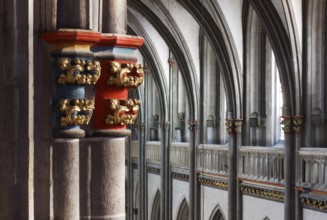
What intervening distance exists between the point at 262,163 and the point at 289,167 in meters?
2.28

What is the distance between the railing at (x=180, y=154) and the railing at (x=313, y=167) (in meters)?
10.3

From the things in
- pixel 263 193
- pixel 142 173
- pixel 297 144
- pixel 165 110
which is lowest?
pixel 142 173

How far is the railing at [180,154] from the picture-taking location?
105ft

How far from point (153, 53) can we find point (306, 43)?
12.8 metres

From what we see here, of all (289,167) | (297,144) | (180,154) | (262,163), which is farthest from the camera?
(180,154)

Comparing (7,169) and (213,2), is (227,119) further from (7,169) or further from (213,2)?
(7,169)

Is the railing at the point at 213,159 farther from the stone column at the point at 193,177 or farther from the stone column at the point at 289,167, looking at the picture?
the stone column at the point at 289,167

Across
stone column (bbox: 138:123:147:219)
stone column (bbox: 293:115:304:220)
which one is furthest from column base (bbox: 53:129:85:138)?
stone column (bbox: 138:123:147:219)

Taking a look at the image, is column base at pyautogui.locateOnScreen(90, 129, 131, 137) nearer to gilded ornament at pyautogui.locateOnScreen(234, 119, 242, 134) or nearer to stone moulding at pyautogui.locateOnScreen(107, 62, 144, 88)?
stone moulding at pyautogui.locateOnScreen(107, 62, 144, 88)

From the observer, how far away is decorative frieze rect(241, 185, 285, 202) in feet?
75.7

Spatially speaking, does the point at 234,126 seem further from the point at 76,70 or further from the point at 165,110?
the point at 76,70

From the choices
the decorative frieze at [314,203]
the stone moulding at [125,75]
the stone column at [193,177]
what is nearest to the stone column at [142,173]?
the stone column at [193,177]

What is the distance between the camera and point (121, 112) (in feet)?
21.3

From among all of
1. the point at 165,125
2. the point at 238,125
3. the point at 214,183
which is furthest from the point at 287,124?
the point at 165,125
